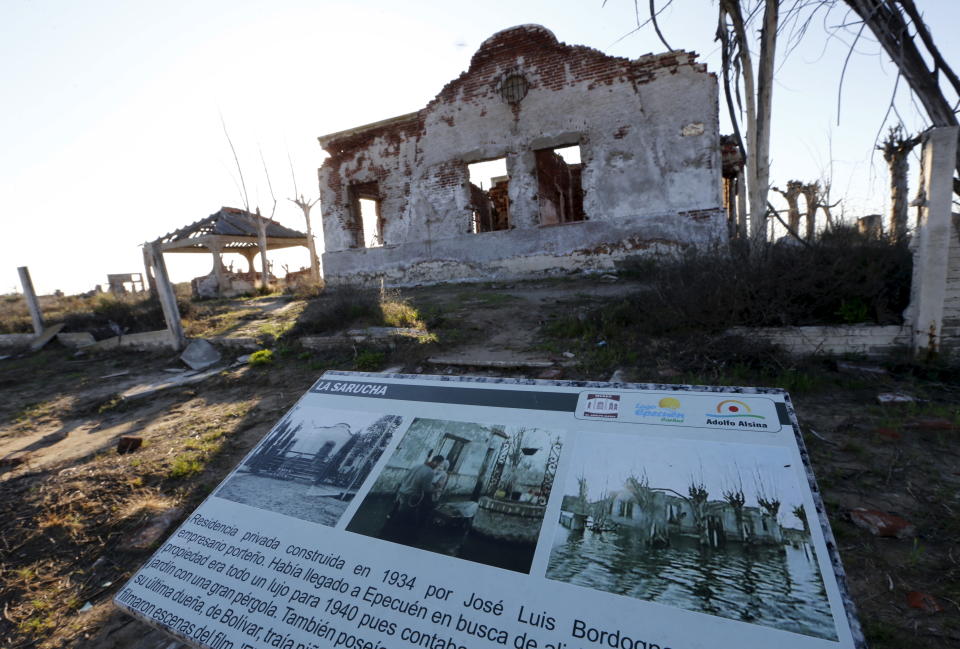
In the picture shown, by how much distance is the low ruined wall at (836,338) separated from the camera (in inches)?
169

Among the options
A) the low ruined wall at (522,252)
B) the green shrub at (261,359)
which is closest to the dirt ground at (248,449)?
the green shrub at (261,359)

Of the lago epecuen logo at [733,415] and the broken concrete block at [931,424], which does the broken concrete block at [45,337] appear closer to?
the lago epecuen logo at [733,415]

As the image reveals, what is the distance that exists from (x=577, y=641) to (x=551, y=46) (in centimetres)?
1241

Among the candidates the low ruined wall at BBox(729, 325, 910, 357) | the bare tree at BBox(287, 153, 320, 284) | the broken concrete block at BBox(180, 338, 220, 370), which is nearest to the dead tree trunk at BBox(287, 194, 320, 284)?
the bare tree at BBox(287, 153, 320, 284)

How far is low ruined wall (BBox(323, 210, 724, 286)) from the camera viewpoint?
10047mm

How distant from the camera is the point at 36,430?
4.91m

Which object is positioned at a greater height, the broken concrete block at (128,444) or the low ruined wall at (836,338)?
the low ruined wall at (836,338)

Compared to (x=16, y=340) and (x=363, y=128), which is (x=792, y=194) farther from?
(x=16, y=340)

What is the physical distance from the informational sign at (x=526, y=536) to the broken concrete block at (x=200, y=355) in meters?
5.60

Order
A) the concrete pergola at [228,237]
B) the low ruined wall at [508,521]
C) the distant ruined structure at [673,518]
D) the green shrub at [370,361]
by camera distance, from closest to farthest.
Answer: the distant ruined structure at [673,518] → the low ruined wall at [508,521] → the green shrub at [370,361] → the concrete pergola at [228,237]

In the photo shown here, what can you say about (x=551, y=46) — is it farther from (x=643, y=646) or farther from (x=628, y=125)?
(x=643, y=646)

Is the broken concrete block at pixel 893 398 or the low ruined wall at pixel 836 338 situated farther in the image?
the low ruined wall at pixel 836 338

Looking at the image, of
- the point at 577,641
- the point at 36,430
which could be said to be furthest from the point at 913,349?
the point at 36,430

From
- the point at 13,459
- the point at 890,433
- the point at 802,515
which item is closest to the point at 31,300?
the point at 13,459
